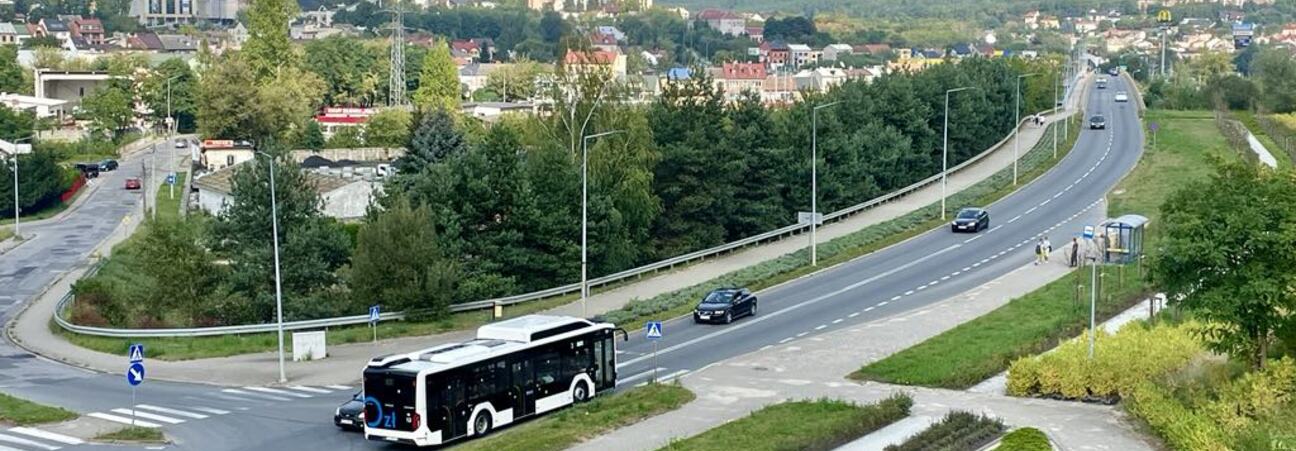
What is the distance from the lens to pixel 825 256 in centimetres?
6322

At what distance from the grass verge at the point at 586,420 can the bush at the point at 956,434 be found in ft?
22.4

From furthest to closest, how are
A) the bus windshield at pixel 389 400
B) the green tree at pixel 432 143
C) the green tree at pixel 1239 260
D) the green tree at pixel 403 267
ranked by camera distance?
the green tree at pixel 432 143 → the green tree at pixel 403 267 → the green tree at pixel 1239 260 → the bus windshield at pixel 389 400

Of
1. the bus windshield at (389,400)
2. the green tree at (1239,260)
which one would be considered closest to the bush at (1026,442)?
the green tree at (1239,260)

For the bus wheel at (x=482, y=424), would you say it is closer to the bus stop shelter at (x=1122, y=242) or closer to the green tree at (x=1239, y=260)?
the green tree at (x=1239, y=260)

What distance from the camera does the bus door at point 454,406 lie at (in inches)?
1319

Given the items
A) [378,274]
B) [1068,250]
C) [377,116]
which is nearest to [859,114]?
[1068,250]

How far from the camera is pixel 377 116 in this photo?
13312 cm

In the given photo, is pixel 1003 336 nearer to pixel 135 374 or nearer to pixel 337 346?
pixel 337 346

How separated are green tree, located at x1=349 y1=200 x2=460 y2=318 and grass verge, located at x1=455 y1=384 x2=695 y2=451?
13.4m

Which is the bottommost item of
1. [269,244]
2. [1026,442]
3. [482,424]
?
[482,424]

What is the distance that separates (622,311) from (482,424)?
17199mm

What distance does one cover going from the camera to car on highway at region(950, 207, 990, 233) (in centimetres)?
6938

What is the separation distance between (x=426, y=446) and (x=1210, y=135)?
286 feet

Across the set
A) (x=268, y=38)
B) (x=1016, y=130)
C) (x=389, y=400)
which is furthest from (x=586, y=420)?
(x=268, y=38)
